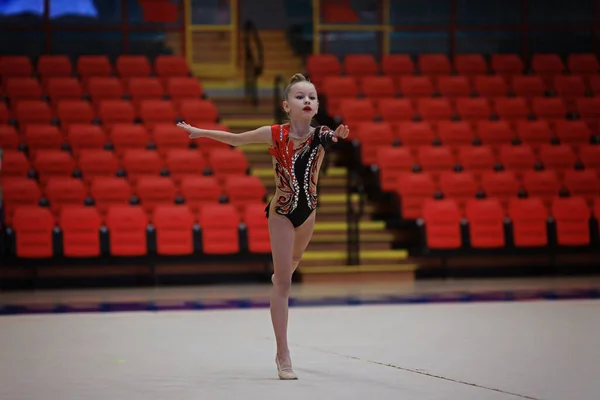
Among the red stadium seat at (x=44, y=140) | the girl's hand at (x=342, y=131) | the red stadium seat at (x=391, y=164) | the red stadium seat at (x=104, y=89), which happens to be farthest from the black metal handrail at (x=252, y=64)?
the girl's hand at (x=342, y=131)

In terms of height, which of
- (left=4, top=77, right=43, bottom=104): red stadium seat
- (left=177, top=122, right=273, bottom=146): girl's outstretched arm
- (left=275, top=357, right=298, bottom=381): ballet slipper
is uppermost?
(left=4, top=77, right=43, bottom=104): red stadium seat

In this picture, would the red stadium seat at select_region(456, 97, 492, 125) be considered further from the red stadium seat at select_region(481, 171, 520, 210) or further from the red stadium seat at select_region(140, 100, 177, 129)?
the red stadium seat at select_region(140, 100, 177, 129)

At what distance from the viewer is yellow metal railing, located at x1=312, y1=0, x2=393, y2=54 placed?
48.7 ft

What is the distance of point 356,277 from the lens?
10727mm

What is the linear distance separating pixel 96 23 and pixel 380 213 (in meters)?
5.25

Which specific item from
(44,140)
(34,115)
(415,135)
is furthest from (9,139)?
(415,135)

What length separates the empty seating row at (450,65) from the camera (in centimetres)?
1355

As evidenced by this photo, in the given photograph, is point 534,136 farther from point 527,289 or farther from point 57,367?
point 57,367

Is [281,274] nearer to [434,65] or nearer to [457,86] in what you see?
[457,86]

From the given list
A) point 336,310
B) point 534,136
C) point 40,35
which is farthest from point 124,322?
point 40,35

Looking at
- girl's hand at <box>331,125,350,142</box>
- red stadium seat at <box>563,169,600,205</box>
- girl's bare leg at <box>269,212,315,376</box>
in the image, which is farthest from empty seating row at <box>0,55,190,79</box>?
girl's hand at <box>331,125,350,142</box>

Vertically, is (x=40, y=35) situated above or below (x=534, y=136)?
above

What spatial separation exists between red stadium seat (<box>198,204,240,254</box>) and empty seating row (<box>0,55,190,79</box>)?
3.25m

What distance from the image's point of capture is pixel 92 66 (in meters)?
12.9
